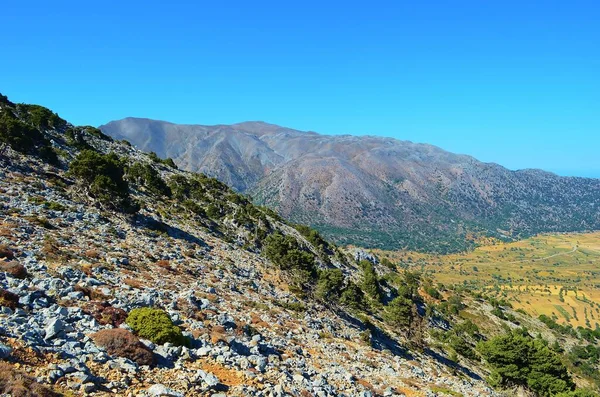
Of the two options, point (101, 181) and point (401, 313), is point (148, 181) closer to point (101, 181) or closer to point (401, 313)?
point (101, 181)

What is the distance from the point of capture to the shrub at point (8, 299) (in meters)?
14.9

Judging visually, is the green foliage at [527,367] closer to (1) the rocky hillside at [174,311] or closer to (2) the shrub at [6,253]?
(1) the rocky hillside at [174,311]

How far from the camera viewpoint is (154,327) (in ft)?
55.8

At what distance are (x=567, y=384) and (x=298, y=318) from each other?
109 ft

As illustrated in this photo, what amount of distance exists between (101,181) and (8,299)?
31851mm

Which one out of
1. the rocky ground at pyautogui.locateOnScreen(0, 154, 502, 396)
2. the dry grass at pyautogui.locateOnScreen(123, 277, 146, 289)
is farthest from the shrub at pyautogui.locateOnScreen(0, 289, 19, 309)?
the dry grass at pyautogui.locateOnScreen(123, 277, 146, 289)

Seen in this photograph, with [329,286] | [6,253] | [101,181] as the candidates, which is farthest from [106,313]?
[329,286]

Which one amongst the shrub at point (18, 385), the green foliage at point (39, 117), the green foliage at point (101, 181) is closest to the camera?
the shrub at point (18, 385)

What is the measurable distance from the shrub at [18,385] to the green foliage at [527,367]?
4655 centimetres

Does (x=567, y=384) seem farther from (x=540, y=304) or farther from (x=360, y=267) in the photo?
(x=540, y=304)

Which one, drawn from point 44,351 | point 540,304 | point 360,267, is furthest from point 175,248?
point 540,304

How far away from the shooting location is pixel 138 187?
214 ft

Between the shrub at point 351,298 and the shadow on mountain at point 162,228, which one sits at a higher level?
the shadow on mountain at point 162,228

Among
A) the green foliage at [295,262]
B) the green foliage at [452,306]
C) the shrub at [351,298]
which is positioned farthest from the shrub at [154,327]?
the green foliage at [452,306]
